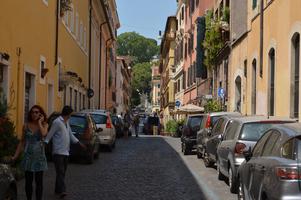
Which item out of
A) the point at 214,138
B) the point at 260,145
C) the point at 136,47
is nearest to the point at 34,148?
the point at 260,145

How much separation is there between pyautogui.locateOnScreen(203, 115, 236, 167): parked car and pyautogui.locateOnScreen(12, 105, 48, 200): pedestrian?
256 inches

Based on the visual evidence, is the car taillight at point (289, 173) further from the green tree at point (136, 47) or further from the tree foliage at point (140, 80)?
the tree foliage at point (140, 80)

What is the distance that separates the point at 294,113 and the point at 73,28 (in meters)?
15.8

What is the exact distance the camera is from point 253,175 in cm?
898

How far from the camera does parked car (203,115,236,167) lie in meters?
16.1

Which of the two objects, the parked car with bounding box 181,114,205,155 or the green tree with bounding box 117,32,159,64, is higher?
the green tree with bounding box 117,32,159,64

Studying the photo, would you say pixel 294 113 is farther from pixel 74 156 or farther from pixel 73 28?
pixel 73 28

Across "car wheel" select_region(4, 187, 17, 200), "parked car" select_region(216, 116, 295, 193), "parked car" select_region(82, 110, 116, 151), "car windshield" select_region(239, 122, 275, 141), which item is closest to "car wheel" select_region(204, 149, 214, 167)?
"parked car" select_region(216, 116, 295, 193)

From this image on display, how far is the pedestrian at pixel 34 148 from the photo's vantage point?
993cm

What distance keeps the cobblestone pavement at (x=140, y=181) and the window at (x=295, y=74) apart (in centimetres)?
330

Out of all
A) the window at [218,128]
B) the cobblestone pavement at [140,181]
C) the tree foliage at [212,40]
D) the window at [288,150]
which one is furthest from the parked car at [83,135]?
the tree foliage at [212,40]

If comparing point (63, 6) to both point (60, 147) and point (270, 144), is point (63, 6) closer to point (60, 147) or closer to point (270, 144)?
point (60, 147)

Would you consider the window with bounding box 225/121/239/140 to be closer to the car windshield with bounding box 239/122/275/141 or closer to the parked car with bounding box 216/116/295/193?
the parked car with bounding box 216/116/295/193

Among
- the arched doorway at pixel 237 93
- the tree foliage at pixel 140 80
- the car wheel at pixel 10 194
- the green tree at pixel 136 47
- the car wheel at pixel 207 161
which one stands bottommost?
the car wheel at pixel 207 161
